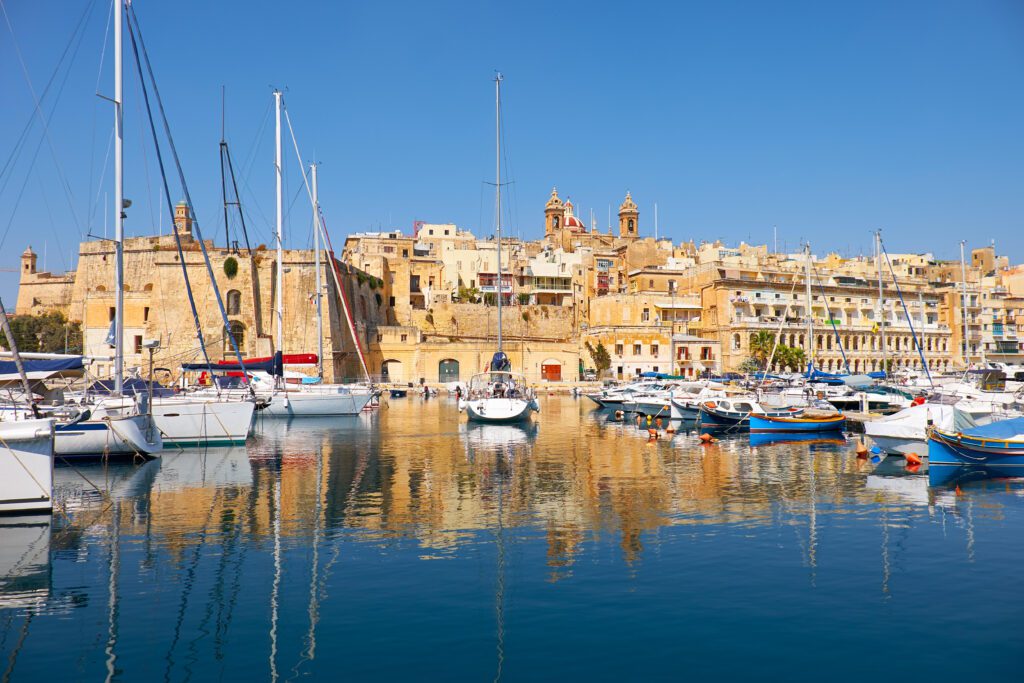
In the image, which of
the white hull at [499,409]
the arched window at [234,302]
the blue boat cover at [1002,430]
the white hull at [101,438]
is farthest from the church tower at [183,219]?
the blue boat cover at [1002,430]

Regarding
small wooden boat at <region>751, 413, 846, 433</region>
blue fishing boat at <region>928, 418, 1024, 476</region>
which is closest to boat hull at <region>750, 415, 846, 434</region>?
small wooden boat at <region>751, 413, 846, 433</region>

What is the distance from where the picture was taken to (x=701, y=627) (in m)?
8.08

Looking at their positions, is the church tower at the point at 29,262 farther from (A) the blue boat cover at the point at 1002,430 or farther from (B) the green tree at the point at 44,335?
(A) the blue boat cover at the point at 1002,430

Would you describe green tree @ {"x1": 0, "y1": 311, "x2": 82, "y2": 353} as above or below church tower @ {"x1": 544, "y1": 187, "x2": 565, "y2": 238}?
below

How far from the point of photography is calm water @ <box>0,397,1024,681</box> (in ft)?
23.9

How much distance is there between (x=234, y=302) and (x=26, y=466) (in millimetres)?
36621

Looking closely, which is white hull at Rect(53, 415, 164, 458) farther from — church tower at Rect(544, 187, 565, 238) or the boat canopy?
church tower at Rect(544, 187, 565, 238)

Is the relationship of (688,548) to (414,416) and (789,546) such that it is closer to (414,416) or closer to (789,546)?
(789,546)

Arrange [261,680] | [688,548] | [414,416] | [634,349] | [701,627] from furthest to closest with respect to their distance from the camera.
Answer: [634,349] → [414,416] → [688,548] → [701,627] → [261,680]

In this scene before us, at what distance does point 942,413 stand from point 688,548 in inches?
454

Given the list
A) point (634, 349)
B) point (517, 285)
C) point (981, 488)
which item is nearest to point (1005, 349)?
point (634, 349)

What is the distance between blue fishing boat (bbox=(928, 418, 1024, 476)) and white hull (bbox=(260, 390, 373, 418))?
882 inches

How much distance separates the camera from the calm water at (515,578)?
23.9 ft

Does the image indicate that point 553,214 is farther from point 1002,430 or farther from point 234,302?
point 1002,430
